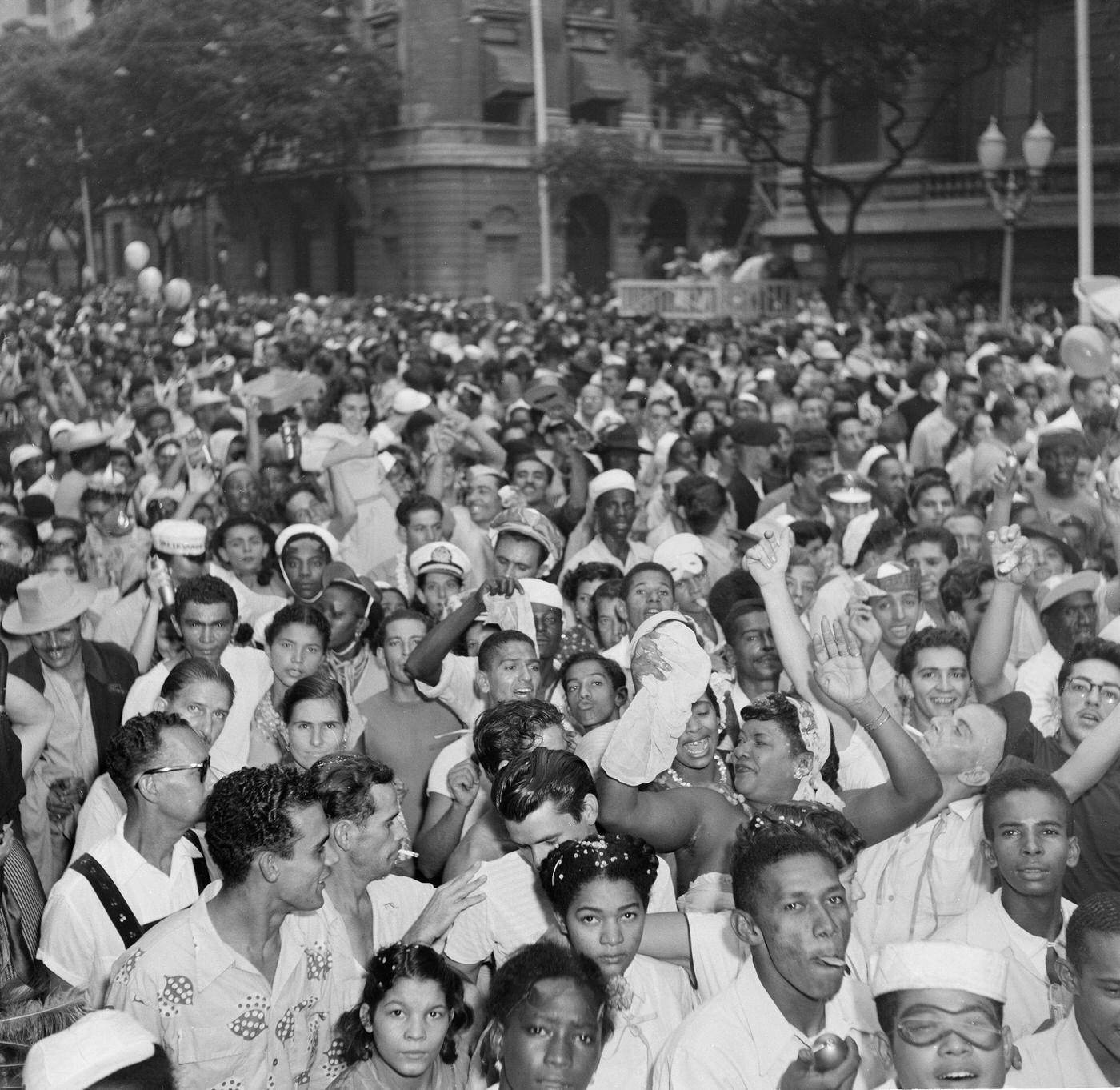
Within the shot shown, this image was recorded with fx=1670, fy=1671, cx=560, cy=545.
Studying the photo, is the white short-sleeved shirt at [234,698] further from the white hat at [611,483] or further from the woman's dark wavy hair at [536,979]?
the white hat at [611,483]

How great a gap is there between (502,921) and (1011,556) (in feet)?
5.92

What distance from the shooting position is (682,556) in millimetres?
5520

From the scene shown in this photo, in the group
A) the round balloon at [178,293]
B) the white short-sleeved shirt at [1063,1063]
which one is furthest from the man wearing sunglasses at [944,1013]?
the round balloon at [178,293]

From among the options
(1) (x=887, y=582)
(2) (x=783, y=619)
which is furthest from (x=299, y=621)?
(1) (x=887, y=582)

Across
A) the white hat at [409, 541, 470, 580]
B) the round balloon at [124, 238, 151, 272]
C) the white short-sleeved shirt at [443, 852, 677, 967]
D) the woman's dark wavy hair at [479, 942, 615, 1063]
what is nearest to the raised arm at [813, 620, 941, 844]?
the white short-sleeved shirt at [443, 852, 677, 967]

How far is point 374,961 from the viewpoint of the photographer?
295cm

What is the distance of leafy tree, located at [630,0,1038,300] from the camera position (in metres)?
11.3

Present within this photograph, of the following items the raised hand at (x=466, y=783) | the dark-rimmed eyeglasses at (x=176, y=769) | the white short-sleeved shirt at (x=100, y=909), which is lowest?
the white short-sleeved shirt at (x=100, y=909)

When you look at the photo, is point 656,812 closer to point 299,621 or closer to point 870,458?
point 299,621

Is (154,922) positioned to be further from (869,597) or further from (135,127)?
(135,127)

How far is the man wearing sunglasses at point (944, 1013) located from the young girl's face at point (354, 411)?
17.7 feet

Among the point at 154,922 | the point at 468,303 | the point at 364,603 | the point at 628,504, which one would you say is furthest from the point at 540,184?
the point at 154,922

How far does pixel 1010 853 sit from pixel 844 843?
36cm

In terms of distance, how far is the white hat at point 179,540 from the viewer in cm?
563
